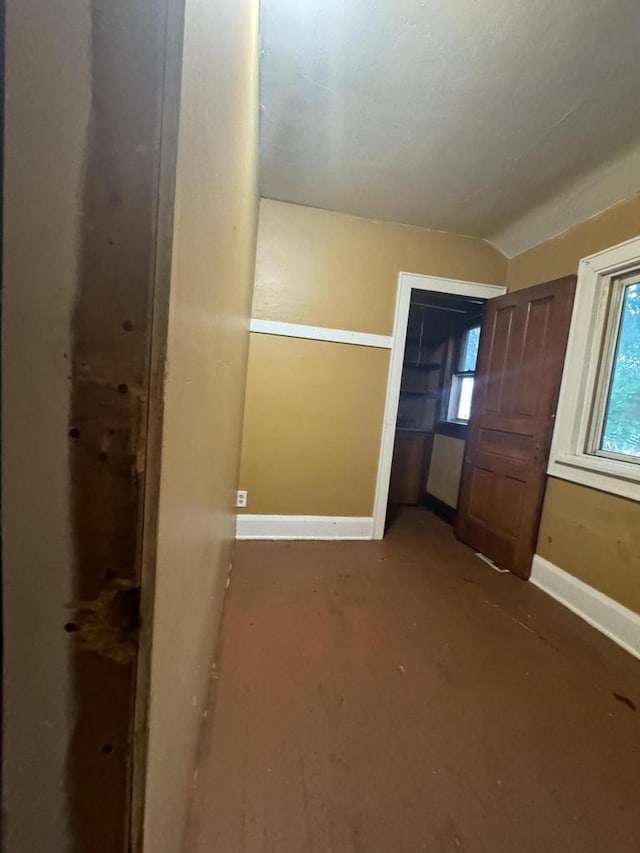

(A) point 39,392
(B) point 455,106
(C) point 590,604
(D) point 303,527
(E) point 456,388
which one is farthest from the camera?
(E) point 456,388

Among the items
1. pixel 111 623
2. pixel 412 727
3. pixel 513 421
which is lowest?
pixel 412 727

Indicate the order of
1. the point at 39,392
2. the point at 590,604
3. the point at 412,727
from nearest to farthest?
the point at 39,392 < the point at 412,727 < the point at 590,604

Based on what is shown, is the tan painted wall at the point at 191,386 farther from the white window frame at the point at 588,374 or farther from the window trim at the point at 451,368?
the window trim at the point at 451,368

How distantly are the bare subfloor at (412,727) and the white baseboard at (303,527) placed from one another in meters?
0.52

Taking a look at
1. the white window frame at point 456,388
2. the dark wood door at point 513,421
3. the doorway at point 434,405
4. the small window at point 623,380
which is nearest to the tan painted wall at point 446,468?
the doorway at point 434,405

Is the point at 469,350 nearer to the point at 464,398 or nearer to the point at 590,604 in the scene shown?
the point at 464,398

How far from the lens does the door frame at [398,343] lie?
2729mm

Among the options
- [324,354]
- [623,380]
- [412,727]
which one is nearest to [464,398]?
[623,380]

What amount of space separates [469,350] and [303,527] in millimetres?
2425

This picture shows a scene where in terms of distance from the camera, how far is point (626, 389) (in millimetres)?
2066

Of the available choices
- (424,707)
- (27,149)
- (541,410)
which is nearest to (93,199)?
(27,149)

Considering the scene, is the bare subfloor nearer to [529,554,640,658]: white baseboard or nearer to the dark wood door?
[529,554,640,658]: white baseboard

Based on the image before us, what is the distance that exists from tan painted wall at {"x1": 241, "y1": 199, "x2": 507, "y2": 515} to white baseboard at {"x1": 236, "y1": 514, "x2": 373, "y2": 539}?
0.06 meters

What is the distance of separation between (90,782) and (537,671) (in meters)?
1.83
